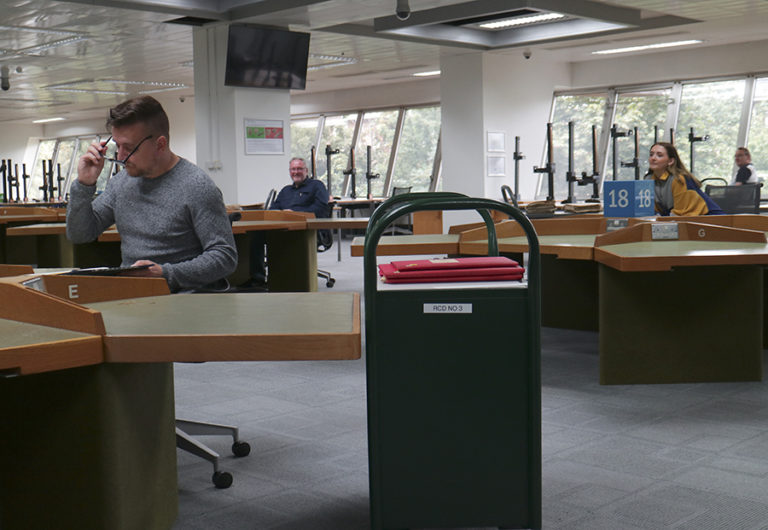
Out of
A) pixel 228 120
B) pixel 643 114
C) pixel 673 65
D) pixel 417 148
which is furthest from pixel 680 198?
pixel 417 148

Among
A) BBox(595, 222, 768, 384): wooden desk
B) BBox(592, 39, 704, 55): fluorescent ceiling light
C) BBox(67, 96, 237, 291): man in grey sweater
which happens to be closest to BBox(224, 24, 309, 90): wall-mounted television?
BBox(592, 39, 704, 55): fluorescent ceiling light

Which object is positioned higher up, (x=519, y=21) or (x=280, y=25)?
(x=519, y=21)

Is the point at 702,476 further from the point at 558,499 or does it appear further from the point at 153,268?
the point at 153,268

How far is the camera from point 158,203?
2.74m

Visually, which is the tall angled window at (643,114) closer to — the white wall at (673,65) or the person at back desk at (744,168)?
the white wall at (673,65)

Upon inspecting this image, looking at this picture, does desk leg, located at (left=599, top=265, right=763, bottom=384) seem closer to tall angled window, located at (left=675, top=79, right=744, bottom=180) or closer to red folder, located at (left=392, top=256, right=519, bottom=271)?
red folder, located at (left=392, top=256, right=519, bottom=271)

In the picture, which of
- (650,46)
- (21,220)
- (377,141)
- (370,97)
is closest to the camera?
(21,220)

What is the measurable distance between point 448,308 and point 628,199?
2899 mm

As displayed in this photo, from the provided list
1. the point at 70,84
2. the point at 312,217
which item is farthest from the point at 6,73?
the point at 312,217

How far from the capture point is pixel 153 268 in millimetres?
2512

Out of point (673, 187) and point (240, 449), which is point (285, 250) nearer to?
point (673, 187)

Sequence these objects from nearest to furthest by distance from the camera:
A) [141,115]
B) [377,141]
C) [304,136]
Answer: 1. [141,115]
2. [377,141]
3. [304,136]

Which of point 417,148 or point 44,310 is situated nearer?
point 44,310

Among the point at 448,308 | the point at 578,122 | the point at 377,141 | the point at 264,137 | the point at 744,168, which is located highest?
the point at 578,122
